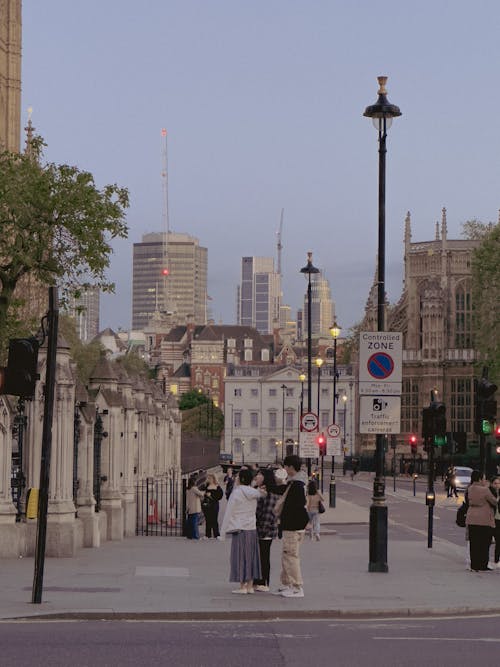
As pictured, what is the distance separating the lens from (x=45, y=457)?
19.1 meters

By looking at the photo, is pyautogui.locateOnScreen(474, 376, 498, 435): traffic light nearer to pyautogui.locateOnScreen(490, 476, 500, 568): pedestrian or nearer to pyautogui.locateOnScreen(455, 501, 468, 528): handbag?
pyautogui.locateOnScreen(490, 476, 500, 568): pedestrian

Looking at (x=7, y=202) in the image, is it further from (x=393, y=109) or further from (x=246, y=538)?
(x=246, y=538)

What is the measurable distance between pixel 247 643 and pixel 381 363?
11.1 metres

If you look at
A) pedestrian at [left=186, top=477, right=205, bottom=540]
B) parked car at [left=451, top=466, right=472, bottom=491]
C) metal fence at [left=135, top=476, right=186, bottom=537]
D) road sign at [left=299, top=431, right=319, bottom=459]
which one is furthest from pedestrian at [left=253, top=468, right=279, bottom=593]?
parked car at [left=451, top=466, right=472, bottom=491]

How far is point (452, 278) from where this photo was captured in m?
128

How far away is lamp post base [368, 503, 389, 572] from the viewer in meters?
25.3

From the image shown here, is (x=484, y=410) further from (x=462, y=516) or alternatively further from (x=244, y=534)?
(x=244, y=534)

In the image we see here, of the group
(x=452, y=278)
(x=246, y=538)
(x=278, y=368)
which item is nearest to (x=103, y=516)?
(x=246, y=538)

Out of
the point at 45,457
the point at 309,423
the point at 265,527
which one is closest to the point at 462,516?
the point at 265,527

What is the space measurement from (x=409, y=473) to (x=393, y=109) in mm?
91232

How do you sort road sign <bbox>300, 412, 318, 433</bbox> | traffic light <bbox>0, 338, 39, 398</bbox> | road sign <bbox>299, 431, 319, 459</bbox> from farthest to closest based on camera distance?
road sign <bbox>300, 412, 318, 433</bbox>
road sign <bbox>299, 431, 319, 459</bbox>
traffic light <bbox>0, 338, 39, 398</bbox>

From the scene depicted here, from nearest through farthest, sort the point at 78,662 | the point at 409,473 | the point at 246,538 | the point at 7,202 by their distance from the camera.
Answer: the point at 78,662, the point at 246,538, the point at 7,202, the point at 409,473

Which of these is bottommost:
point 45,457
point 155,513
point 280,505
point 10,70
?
point 155,513

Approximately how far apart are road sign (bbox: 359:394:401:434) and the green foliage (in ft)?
178
